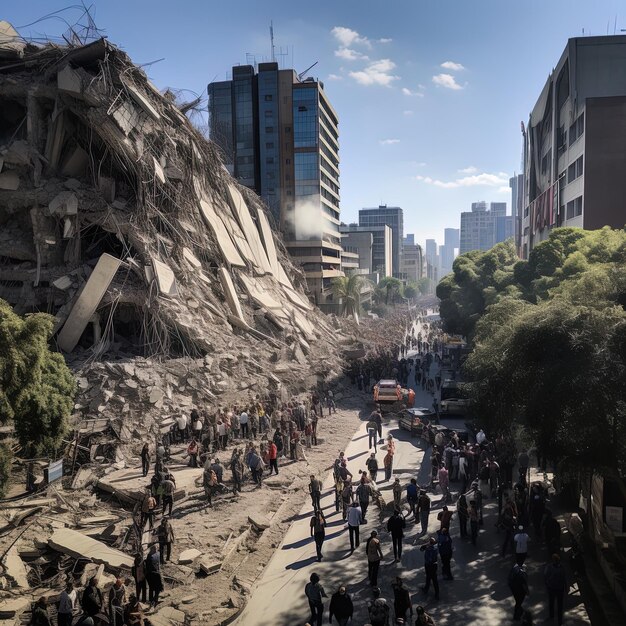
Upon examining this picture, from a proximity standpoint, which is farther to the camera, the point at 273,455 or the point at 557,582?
the point at 273,455

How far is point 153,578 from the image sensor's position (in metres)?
9.64

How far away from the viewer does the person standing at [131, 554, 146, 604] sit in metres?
9.52

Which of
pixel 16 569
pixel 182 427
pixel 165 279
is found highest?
pixel 165 279

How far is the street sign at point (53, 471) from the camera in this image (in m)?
13.9

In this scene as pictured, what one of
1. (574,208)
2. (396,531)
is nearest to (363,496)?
(396,531)

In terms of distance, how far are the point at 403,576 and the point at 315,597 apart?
2.68 meters

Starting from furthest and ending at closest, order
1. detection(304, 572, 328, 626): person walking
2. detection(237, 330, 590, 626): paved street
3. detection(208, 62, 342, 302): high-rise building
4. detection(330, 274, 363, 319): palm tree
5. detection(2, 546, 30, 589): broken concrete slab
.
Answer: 1. detection(208, 62, 342, 302): high-rise building
2. detection(330, 274, 363, 319): palm tree
3. detection(2, 546, 30, 589): broken concrete slab
4. detection(237, 330, 590, 626): paved street
5. detection(304, 572, 328, 626): person walking

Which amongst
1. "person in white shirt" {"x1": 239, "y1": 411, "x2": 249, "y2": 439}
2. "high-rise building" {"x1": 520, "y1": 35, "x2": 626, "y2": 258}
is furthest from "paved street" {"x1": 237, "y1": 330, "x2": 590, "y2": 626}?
"high-rise building" {"x1": 520, "y1": 35, "x2": 626, "y2": 258}

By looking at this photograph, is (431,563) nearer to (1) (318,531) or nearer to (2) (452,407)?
(1) (318,531)

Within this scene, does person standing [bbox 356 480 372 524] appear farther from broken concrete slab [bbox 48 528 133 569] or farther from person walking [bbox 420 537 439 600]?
broken concrete slab [bbox 48 528 133 569]

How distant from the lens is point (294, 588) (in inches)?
408

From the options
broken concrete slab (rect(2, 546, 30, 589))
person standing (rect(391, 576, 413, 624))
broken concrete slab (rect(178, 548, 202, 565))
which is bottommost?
broken concrete slab (rect(178, 548, 202, 565))

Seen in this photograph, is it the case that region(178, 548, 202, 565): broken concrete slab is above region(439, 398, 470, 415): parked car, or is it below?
below

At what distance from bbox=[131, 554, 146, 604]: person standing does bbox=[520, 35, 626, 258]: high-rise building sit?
41.9 metres
